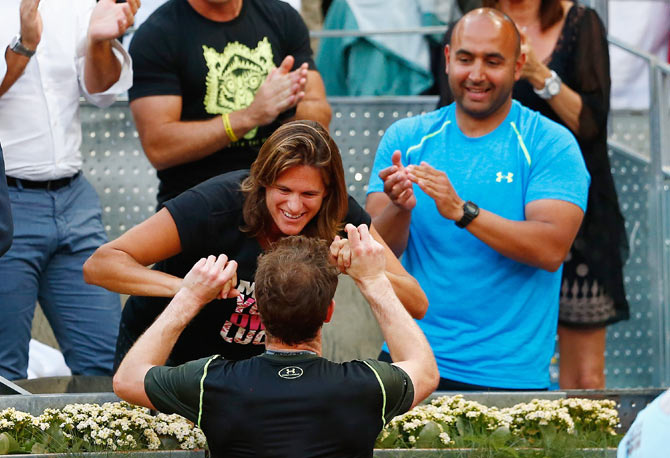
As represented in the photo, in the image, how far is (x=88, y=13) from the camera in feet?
15.1

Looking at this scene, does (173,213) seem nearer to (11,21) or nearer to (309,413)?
(309,413)

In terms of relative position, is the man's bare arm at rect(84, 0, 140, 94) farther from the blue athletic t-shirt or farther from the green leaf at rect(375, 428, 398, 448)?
the green leaf at rect(375, 428, 398, 448)

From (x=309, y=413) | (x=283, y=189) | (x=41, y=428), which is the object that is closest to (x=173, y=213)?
(x=283, y=189)

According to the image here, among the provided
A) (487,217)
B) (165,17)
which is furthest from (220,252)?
(165,17)

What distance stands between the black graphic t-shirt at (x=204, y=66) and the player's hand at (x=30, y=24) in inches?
17.5

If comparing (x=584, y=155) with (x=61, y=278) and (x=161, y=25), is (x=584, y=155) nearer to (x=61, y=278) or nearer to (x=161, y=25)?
(x=161, y=25)

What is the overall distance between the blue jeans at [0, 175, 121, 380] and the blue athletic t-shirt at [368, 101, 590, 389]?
3.93 feet

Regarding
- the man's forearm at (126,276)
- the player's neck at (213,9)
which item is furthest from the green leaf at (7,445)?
the player's neck at (213,9)

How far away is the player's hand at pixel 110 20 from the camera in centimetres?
420

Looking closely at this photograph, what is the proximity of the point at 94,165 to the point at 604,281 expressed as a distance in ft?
7.93

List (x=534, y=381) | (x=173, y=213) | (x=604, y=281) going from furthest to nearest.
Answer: (x=604, y=281) < (x=534, y=381) < (x=173, y=213)

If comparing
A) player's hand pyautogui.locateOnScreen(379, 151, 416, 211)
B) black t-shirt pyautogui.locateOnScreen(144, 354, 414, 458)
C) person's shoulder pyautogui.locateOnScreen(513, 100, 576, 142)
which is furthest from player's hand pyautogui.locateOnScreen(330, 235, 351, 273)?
person's shoulder pyautogui.locateOnScreen(513, 100, 576, 142)

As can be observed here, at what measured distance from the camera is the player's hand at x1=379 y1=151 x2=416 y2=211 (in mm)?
3982

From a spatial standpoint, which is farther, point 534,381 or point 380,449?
point 534,381
